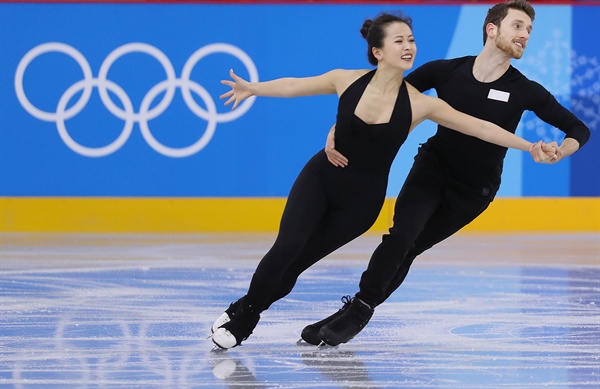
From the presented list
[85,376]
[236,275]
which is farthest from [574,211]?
[85,376]

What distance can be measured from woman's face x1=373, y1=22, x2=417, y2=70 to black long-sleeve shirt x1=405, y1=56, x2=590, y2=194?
1.21 feet

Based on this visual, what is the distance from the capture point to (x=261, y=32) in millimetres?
10297

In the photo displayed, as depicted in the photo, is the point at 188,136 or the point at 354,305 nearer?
the point at 354,305

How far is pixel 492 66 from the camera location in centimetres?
496

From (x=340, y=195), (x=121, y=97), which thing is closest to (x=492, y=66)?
(x=340, y=195)

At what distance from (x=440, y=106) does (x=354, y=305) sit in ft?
2.94

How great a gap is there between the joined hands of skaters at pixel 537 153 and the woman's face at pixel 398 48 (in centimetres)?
37

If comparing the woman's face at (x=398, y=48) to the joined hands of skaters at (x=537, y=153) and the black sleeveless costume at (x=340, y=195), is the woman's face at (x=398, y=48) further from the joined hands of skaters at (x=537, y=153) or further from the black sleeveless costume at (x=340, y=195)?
the joined hands of skaters at (x=537, y=153)

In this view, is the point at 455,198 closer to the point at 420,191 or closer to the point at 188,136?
the point at 420,191

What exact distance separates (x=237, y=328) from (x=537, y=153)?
1.38 m

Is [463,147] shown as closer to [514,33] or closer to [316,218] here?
[514,33]

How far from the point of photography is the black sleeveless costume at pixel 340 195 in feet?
15.1

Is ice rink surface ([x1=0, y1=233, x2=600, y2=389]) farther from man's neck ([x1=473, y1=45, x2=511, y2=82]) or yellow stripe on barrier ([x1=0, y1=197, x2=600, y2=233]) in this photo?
man's neck ([x1=473, y1=45, x2=511, y2=82])

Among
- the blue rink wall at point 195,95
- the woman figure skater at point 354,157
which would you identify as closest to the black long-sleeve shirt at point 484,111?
the woman figure skater at point 354,157
